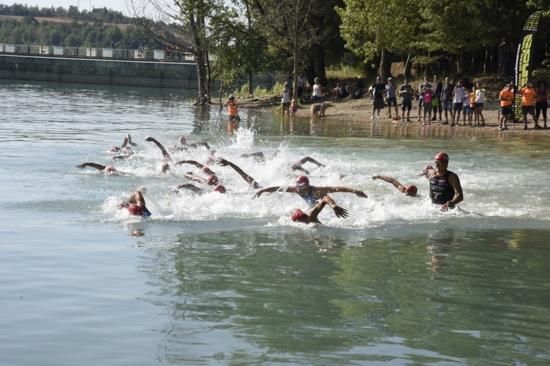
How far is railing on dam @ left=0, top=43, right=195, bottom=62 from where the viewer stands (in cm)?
9262

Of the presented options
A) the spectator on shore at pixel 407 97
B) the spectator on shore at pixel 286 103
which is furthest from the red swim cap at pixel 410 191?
the spectator on shore at pixel 286 103

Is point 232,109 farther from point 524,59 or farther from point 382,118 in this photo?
point 524,59

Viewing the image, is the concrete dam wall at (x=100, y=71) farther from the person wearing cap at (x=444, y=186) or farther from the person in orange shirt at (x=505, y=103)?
the person wearing cap at (x=444, y=186)

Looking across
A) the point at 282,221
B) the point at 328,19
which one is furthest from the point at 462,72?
the point at 282,221

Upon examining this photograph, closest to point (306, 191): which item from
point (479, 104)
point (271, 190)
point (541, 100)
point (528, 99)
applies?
point (271, 190)

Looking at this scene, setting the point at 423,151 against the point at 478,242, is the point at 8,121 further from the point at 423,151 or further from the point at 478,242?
the point at 478,242

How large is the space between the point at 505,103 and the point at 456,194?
62.2 ft

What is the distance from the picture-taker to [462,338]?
35.7 ft

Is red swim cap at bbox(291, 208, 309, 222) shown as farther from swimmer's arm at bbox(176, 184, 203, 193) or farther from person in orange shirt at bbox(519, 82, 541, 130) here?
person in orange shirt at bbox(519, 82, 541, 130)

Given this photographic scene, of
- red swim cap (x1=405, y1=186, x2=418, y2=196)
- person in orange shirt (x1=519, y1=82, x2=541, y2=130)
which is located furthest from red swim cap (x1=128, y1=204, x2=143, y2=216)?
person in orange shirt (x1=519, y1=82, x2=541, y2=130)

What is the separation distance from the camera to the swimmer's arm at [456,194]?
17703 mm

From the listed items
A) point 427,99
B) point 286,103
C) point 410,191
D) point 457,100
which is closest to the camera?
point 410,191

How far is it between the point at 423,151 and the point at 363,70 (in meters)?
31.4

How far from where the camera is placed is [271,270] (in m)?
14.1
